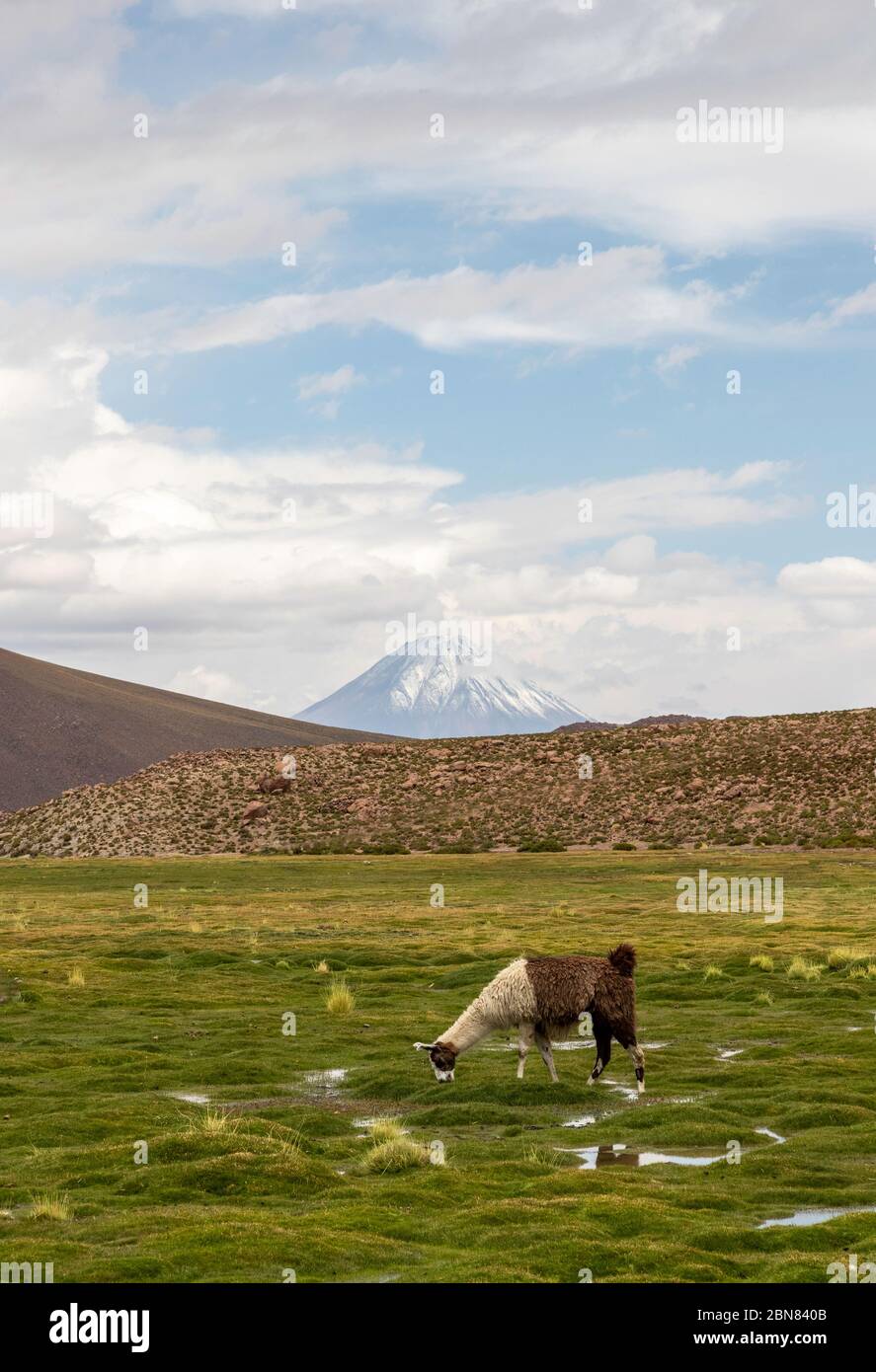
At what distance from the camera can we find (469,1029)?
864 inches

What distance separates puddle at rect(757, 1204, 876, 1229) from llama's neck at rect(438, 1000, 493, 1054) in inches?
293

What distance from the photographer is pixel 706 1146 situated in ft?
59.6

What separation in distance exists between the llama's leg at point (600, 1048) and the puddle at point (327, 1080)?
397cm

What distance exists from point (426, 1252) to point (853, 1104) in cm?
897

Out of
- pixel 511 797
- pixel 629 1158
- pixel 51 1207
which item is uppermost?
pixel 511 797

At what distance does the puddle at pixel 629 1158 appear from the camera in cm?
1716

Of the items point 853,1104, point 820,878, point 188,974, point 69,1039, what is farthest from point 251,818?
point 853,1104

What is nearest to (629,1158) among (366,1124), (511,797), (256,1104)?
(366,1124)

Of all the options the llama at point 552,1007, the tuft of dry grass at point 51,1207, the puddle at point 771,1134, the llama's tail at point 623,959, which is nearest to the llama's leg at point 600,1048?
the llama at point 552,1007

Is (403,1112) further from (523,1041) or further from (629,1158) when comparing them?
(629,1158)

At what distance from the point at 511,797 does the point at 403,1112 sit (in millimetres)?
92429

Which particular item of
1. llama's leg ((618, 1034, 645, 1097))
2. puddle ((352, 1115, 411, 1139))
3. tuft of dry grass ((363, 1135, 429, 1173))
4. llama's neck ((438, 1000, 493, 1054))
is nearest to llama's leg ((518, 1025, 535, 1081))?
llama's neck ((438, 1000, 493, 1054))

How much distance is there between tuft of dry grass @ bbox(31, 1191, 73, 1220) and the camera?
47.7 feet
